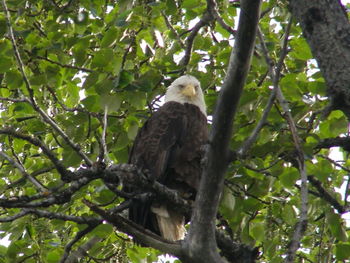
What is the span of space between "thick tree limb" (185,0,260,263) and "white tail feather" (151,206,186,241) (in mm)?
1458

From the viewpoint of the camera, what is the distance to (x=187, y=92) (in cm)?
477

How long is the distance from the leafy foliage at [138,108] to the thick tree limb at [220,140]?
2.21ft

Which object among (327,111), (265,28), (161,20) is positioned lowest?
(327,111)

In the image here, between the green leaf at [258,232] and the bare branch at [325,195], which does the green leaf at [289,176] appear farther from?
the green leaf at [258,232]

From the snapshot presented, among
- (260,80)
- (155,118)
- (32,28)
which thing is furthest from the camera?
(155,118)

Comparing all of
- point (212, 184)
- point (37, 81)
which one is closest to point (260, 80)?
point (37, 81)

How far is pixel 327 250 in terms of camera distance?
151 inches

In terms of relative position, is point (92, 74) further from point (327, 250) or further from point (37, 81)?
point (327, 250)

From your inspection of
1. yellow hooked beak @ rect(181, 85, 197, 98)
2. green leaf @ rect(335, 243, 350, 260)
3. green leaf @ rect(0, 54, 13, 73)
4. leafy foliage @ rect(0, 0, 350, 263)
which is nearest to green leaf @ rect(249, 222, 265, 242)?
leafy foliage @ rect(0, 0, 350, 263)

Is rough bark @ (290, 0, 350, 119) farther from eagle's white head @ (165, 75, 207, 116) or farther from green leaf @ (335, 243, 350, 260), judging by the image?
eagle's white head @ (165, 75, 207, 116)

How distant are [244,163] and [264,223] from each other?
2.23 ft

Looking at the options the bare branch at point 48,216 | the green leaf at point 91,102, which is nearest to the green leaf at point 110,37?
the green leaf at point 91,102

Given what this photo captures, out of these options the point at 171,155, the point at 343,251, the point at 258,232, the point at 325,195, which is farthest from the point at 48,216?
the point at 343,251

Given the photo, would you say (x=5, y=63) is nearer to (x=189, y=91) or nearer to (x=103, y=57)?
(x=103, y=57)
